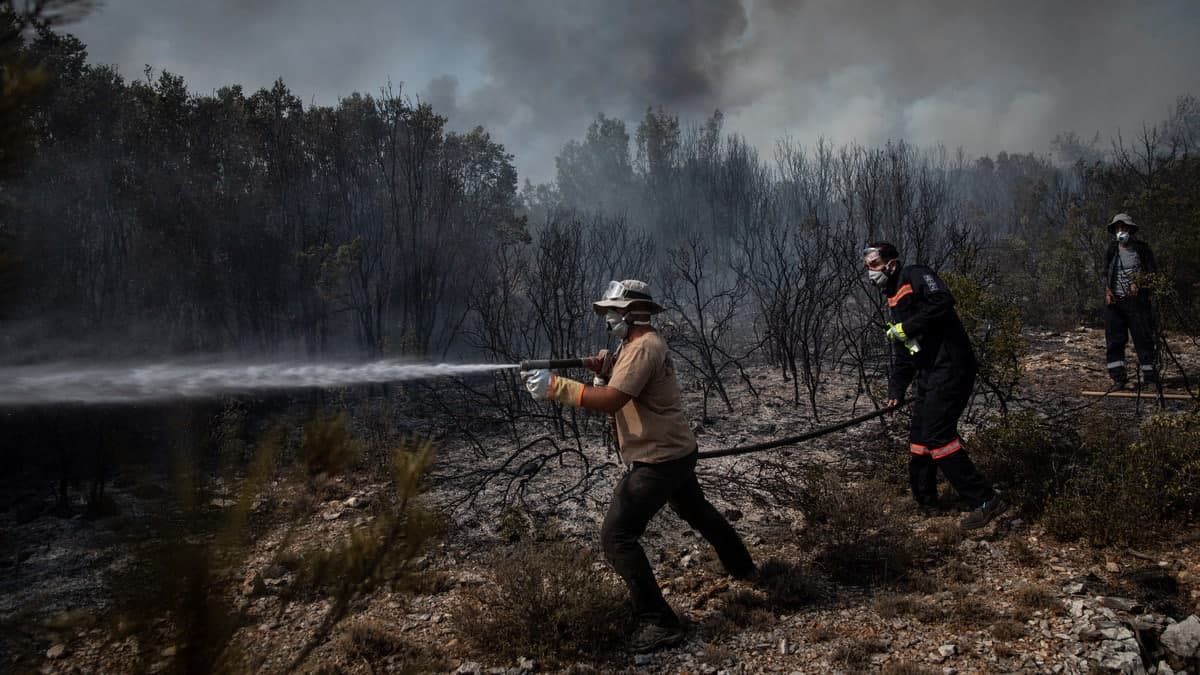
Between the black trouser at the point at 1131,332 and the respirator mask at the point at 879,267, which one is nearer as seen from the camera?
the respirator mask at the point at 879,267

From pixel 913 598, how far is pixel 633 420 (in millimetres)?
1717

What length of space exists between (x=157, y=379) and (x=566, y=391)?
651 cm

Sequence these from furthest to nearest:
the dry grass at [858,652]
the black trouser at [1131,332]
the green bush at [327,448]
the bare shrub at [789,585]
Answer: the black trouser at [1131,332], the bare shrub at [789,585], the dry grass at [858,652], the green bush at [327,448]

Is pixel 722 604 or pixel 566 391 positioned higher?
pixel 566 391

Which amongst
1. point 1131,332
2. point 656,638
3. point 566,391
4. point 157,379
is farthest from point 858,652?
point 157,379

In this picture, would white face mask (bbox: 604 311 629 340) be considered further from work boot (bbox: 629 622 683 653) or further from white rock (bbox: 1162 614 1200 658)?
white rock (bbox: 1162 614 1200 658)

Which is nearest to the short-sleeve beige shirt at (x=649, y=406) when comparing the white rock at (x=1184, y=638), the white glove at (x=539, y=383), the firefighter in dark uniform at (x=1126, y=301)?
the white glove at (x=539, y=383)

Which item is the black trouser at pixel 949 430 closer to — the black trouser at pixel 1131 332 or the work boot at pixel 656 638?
the work boot at pixel 656 638

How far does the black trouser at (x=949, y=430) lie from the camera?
4012 millimetres

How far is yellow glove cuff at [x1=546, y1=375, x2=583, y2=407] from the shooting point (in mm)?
3072

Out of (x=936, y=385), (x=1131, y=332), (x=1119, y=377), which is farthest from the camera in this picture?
(x=1119, y=377)

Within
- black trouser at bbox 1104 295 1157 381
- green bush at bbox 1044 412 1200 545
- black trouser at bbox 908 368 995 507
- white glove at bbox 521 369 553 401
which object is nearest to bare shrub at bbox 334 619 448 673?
white glove at bbox 521 369 553 401

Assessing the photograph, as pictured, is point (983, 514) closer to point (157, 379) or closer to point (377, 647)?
point (377, 647)

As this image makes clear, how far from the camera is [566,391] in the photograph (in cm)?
310
